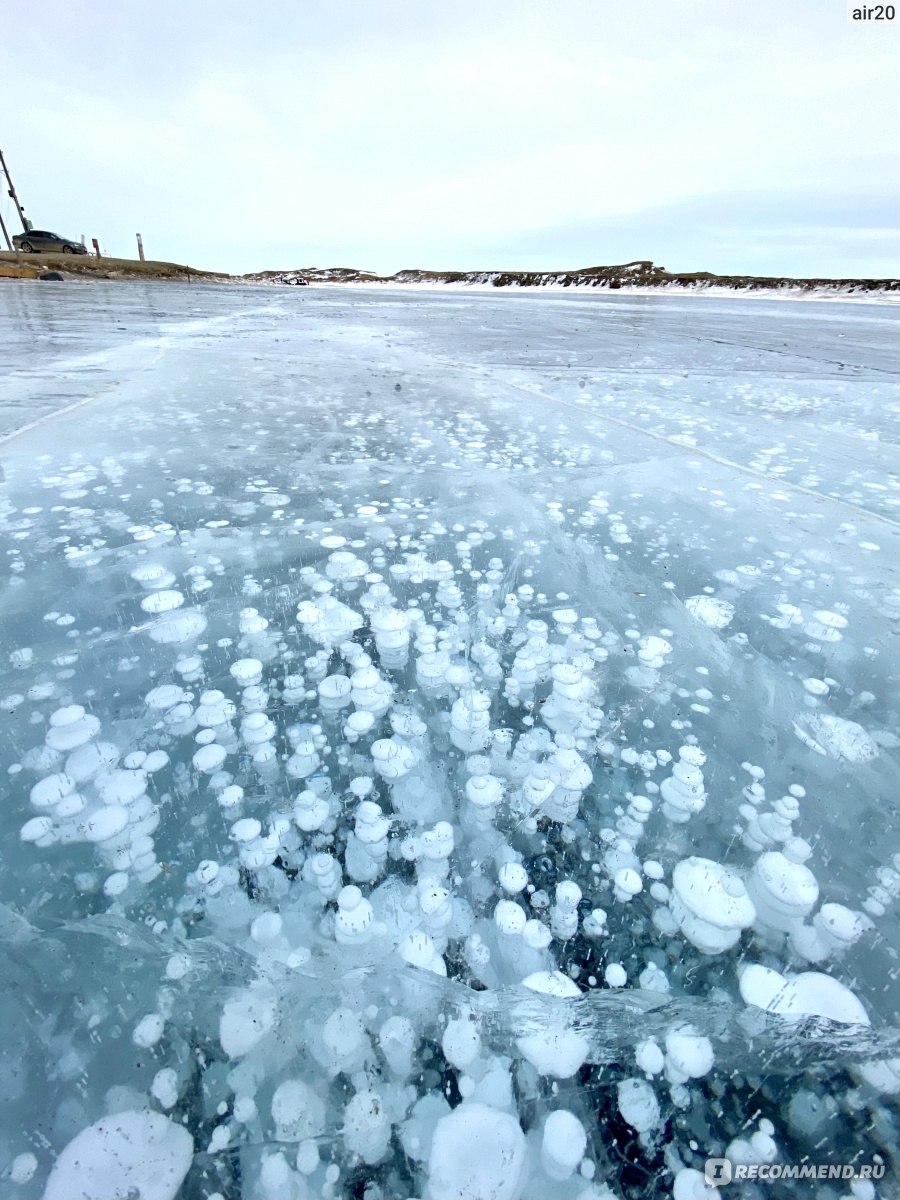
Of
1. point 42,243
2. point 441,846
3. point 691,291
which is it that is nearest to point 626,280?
point 691,291

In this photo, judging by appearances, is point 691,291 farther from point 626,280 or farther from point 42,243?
point 42,243

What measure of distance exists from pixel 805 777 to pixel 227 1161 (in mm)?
1417

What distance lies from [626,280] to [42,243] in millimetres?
48565

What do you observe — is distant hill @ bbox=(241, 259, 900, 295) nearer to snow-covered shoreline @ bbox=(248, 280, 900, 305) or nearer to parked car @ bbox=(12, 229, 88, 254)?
snow-covered shoreline @ bbox=(248, 280, 900, 305)

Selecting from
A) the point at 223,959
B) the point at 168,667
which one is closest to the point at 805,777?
the point at 223,959

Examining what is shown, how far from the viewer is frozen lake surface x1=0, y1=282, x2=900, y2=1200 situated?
0.82 metres

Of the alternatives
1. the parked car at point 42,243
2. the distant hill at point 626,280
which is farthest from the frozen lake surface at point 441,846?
the distant hill at point 626,280

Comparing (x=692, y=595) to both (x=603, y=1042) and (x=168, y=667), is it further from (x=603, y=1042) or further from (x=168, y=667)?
(x=168, y=667)

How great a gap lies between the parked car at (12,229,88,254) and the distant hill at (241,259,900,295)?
1108 inches

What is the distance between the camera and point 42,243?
32.8m

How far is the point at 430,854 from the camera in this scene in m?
1.17

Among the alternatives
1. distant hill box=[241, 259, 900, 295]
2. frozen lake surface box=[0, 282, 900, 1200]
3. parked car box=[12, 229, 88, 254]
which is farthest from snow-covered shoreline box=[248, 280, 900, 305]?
frozen lake surface box=[0, 282, 900, 1200]

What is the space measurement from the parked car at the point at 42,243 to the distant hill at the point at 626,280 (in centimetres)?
2813

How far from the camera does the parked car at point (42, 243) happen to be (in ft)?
106
